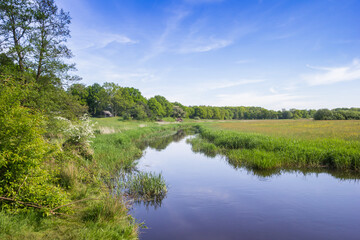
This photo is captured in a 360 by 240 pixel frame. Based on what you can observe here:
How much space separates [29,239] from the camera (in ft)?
13.4

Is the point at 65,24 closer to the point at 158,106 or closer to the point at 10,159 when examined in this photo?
the point at 10,159

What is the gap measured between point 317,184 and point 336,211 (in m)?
2.86

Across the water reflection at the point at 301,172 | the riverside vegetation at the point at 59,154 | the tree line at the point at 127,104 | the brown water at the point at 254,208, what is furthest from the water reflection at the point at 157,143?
the tree line at the point at 127,104

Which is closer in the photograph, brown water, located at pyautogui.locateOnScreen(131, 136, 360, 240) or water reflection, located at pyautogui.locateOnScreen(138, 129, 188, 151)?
brown water, located at pyautogui.locateOnScreen(131, 136, 360, 240)

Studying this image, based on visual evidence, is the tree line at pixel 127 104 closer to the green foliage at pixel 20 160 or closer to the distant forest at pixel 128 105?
the distant forest at pixel 128 105

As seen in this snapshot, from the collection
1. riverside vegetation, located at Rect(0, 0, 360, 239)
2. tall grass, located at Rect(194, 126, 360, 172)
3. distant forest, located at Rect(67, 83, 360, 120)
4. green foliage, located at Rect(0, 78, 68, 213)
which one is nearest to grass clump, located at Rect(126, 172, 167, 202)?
riverside vegetation, located at Rect(0, 0, 360, 239)

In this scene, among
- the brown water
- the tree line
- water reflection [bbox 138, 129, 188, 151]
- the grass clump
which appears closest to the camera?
the brown water

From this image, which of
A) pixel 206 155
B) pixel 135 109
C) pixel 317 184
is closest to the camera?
pixel 317 184

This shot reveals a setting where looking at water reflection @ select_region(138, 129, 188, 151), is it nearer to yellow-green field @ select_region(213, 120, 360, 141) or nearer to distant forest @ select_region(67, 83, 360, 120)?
distant forest @ select_region(67, 83, 360, 120)

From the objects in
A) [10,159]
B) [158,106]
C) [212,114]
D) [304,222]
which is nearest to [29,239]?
[10,159]

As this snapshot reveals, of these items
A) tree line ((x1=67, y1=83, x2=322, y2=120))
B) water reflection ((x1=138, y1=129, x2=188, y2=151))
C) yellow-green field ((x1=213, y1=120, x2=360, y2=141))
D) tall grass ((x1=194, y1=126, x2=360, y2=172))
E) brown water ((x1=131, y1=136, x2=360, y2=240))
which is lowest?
brown water ((x1=131, y1=136, x2=360, y2=240))

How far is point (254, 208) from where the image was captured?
24.8ft

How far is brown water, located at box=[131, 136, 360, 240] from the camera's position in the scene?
6043 mm

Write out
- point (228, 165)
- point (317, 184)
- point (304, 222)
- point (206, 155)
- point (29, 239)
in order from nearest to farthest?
point (29, 239) → point (304, 222) → point (317, 184) → point (228, 165) → point (206, 155)
